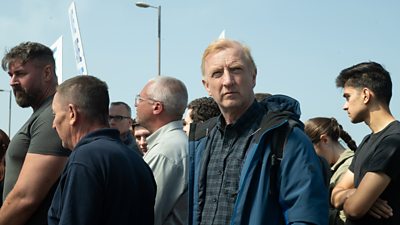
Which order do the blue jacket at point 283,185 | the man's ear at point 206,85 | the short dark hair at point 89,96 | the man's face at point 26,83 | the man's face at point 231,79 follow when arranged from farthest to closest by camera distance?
the man's face at point 26,83 < the short dark hair at point 89,96 < the man's ear at point 206,85 < the man's face at point 231,79 < the blue jacket at point 283,185

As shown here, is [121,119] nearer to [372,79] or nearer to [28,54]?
[28,54]

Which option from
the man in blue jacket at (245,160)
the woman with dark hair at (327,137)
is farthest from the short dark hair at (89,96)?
the woman with dark hair at (327,137)

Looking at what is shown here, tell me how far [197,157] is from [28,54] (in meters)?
1.85

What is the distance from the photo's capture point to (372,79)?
13.2ft

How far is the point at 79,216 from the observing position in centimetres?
285

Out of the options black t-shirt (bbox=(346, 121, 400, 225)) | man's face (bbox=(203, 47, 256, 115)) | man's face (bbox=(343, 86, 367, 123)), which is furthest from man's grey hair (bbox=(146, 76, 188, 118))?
black t-shirt (bbox=(346, 121, 400, 225))

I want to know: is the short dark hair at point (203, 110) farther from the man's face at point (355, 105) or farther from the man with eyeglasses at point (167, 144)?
the man's face at point (355, 105)

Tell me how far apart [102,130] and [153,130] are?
0.97 m

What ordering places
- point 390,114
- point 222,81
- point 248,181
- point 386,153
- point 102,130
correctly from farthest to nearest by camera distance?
point 390,114 < point 386,153 < point 102,130 < point 222,81 < point 248,181

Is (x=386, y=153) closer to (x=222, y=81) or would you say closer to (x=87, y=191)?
(x=222, y=81)

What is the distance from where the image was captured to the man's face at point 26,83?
4.32m

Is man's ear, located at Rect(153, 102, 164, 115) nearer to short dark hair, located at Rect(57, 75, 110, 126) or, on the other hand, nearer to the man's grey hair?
the man's grey hair

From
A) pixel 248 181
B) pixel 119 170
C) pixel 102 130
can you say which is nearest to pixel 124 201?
pixel 119 170

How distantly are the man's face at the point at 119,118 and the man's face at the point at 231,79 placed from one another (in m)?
3.45
